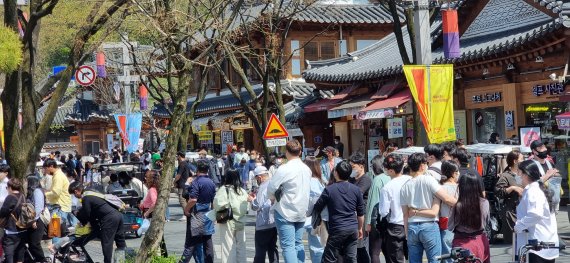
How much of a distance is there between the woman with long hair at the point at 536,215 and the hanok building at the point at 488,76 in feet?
36.3

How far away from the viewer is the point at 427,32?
17734mm

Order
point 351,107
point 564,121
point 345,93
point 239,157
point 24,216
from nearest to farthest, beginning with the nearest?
point 24,216 < point 564,121 < point 351,107 < point 345,93 < point 239,157

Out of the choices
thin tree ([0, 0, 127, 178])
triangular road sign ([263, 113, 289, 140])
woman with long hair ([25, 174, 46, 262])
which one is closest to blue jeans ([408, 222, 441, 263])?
woman with long hair ([25, 174, 46, 262])

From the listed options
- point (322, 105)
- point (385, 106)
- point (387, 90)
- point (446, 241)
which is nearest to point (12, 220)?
point (446, 241)

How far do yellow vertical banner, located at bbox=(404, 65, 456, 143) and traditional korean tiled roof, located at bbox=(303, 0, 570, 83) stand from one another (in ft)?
12.5

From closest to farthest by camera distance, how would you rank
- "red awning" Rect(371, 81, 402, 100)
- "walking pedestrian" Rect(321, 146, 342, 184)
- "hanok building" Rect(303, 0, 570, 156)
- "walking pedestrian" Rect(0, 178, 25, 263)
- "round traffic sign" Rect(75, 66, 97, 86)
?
1. "walking pedestrian" Rect(0, 178, 25, 263)
2. "walking pedestrian" Rect(321, 146, 342, 184)
3. "hanok building" Rect(303, 0, 570, 156)
4. "red awning" Rect(371, 81, 402, 100)
5. "round traffic sign" Rect(75, 66, 97, 86)

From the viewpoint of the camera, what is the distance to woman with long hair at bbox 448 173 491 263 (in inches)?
351

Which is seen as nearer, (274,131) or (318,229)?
(318,229)

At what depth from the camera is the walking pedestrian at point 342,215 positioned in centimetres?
1115

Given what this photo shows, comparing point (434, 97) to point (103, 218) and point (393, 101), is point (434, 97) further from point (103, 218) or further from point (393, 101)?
point (393, 101)

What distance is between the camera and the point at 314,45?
38938mm

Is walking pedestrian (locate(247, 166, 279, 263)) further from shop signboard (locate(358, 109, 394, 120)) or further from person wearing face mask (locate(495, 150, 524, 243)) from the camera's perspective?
shop signboard (locate(358, 109, 394, 120))

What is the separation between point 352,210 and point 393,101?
16100 millimetres

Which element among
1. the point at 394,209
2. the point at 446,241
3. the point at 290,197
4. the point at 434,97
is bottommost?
the point at 446,241
